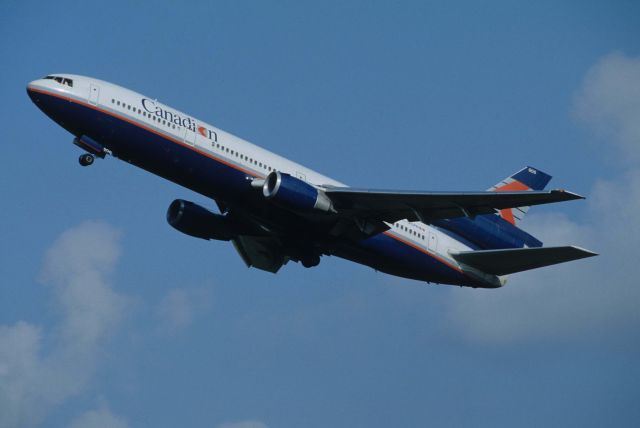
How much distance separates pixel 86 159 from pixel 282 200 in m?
9.13

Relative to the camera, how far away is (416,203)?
48.9 meters

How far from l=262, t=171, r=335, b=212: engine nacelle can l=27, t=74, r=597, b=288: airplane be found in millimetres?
54

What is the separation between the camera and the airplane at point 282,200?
155ft

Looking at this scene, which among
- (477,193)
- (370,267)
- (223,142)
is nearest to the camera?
(477,193)

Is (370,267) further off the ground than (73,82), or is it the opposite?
(73,82)

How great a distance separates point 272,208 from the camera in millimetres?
49500

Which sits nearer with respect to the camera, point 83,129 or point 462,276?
point 83,129

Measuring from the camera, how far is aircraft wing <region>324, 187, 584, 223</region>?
46125mm

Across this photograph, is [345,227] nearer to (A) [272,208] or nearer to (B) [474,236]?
(A) [272,208]

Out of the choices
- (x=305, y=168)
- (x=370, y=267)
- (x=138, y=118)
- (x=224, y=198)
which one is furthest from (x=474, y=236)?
(x=138, y=118)

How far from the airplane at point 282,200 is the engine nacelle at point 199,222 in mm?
51

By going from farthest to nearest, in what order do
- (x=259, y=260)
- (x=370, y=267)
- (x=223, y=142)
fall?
(x=259, y=260)
(x=370, y=267)
(x=223, y=142)

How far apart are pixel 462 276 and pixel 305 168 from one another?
10.5m

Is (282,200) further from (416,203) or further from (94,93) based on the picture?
(94,93)
